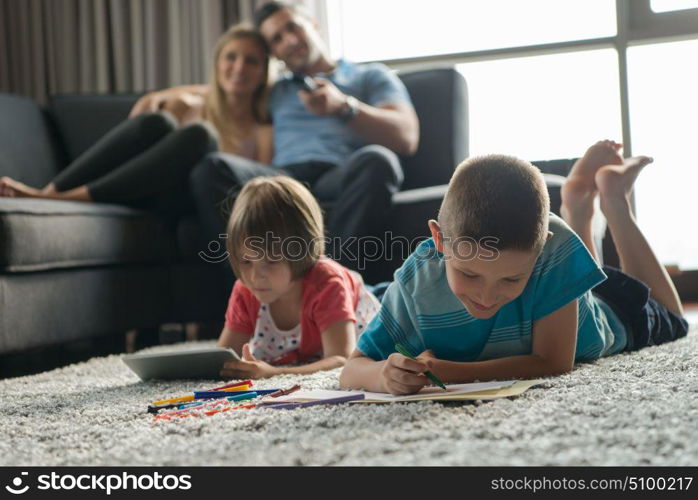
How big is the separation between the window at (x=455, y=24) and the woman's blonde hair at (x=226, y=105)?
785mm

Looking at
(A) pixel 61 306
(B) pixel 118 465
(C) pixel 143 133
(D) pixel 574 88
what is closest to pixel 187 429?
(B) pixel 118 465

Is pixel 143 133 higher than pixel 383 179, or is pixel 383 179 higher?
pixel 143 133

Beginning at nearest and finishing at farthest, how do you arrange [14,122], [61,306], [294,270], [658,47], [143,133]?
[294,270], [61,306], [143,133], [14,122], [658,47]

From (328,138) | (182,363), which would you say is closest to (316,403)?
(182,363)

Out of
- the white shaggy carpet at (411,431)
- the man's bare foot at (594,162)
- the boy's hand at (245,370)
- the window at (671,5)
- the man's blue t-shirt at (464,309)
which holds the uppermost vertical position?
the window at (671,5)

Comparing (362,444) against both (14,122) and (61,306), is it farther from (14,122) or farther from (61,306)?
(14,122)

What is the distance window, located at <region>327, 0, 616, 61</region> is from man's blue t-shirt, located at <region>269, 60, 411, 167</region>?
81cm

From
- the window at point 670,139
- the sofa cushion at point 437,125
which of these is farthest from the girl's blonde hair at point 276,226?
the window at point 670,139

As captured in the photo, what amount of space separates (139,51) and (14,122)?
0.92 m

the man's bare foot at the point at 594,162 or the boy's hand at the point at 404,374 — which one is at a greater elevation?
the man's bare foot at the point at 594,162

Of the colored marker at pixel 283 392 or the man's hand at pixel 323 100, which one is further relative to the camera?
the man's hand at pixel 323 100

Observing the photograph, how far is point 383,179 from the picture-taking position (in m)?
1.84

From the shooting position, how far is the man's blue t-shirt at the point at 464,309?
3.36 ft

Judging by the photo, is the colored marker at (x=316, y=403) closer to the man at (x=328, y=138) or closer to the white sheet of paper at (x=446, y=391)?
the white sheet of paper at (x=446, y=391)
